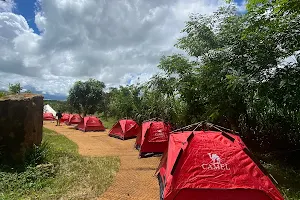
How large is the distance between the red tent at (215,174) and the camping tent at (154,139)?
16.9ft

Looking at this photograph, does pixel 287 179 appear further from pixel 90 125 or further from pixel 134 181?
pixel 90 125

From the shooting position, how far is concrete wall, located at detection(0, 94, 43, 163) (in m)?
7.65

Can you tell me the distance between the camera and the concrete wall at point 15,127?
7650 mm

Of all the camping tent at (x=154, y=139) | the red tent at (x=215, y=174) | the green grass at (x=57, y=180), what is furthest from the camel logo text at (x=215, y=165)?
the camping tent at (x=154, y=139)

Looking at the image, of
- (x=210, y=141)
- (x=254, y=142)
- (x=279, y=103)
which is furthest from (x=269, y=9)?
(x=254, y=142)

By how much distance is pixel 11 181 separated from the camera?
20.6ft

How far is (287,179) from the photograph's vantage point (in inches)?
271

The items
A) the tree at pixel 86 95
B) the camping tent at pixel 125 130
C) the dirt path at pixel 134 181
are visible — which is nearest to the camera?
the dirt path at pixel 134 181

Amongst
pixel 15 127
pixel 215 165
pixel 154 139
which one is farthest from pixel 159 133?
pixel 215 165

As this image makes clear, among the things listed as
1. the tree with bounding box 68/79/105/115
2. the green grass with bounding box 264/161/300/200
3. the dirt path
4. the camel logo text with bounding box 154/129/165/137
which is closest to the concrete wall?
the dirt path

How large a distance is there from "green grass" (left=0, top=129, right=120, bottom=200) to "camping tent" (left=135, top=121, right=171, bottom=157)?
2.21 meters

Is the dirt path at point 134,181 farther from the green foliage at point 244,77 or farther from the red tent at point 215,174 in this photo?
the green foliage at point 244,77

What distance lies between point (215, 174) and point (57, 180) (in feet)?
13.0

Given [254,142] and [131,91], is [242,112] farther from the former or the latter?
[131,91]
